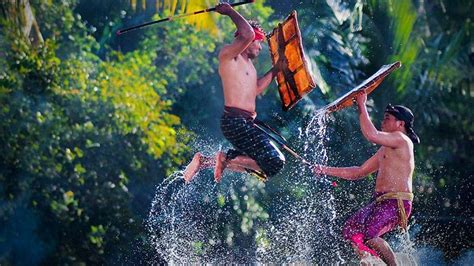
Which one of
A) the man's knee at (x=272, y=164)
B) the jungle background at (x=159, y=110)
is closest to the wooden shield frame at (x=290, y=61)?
the man's knee at (x=272, y=164)

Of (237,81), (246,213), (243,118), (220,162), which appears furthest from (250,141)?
(246,213)

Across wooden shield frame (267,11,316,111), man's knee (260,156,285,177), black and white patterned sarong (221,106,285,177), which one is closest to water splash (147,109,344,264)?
wooden shield frame (267,11,316,111)

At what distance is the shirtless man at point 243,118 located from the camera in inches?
263

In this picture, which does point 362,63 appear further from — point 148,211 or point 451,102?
point 148,211

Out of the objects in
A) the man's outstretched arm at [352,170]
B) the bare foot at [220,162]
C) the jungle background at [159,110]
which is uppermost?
the bare foot at [220,162]

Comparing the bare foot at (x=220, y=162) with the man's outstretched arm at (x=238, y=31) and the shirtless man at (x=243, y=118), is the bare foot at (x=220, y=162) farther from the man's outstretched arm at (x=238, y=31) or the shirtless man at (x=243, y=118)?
the man's outstretched arm at (x=238, y=31)

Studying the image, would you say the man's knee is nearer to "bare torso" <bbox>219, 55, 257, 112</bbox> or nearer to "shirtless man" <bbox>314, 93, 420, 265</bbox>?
"bare torso" <bbox>219, 55, 257, 112</bbox>

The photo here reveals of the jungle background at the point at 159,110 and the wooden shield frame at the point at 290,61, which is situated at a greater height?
the wooden shield frame at the point at 290,61

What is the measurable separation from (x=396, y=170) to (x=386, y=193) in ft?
0.53

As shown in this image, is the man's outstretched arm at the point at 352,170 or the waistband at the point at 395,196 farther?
the man's outstretched arm at the point at 352,170

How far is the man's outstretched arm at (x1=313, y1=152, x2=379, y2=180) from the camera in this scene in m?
7.04

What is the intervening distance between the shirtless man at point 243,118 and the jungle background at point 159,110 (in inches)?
162

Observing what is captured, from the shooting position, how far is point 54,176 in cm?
1088

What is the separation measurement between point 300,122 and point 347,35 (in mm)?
1111
